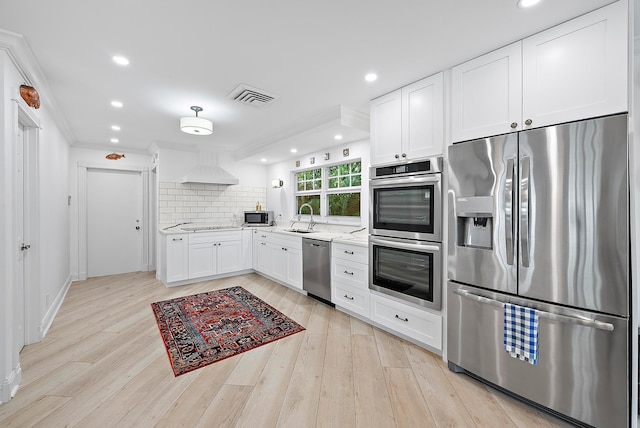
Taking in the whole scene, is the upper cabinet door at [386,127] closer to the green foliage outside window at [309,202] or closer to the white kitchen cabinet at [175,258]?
the green foliage outside window at [309,202]

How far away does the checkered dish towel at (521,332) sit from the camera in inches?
69.3

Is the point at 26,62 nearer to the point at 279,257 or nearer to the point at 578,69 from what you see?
the point at 279,257

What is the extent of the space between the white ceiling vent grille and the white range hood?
2.44 meters

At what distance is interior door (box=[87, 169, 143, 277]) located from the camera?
16.6ft

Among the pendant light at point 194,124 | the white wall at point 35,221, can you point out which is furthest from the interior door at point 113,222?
the pendant light at point 194,124

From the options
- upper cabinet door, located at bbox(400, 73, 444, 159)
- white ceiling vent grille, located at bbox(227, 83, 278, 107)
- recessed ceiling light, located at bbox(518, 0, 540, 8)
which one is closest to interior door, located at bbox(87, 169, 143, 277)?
white ceiling vent grille, located at bbox(227, 83, 278, 107)

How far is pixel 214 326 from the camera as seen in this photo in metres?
2.98

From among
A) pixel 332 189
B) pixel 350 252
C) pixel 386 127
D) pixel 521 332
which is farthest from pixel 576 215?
pixel 332 189

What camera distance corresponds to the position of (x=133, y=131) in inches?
166

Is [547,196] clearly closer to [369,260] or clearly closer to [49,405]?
[369,260]

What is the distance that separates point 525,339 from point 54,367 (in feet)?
11.5

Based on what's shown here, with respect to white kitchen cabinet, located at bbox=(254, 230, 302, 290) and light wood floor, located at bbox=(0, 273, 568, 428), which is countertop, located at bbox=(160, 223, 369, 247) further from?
light wood floor, located at bbox=(0, 273, 568, 428)

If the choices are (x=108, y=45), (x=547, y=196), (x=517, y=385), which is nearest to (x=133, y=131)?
(x=108, y=45)

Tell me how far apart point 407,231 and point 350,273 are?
96 cm
